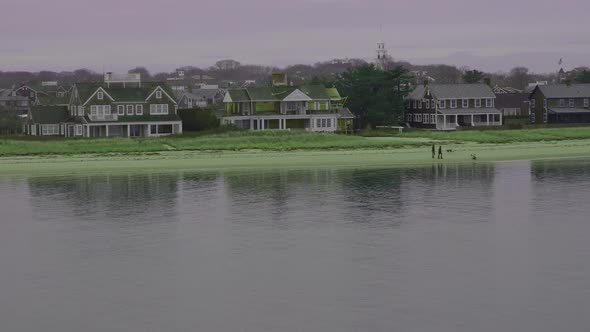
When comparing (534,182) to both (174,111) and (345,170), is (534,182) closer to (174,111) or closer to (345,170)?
(345,170)

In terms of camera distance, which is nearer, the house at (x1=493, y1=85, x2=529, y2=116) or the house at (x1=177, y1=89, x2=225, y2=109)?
the house at (x1=493, y1=85, x2=529, y2=116)

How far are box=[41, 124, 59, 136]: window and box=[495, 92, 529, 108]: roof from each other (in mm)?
49237

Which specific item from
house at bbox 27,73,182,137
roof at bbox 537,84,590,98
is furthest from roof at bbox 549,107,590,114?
house at bbox 27,73,182,137

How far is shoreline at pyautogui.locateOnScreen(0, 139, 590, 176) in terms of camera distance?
2349 inches

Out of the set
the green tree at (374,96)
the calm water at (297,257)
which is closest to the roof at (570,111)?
the green tree at (374,96)

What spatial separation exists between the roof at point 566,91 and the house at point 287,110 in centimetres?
2609

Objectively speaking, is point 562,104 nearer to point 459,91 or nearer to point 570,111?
point 570,111

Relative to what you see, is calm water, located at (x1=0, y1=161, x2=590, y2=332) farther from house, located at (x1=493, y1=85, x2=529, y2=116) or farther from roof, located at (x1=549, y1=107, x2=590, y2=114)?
house, located at (x1=493, y1=85, x2=529, y2=116)

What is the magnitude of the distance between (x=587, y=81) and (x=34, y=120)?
65.0 meters

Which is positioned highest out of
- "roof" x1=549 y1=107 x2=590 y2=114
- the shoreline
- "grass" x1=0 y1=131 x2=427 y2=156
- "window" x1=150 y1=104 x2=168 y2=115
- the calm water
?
"window" x1=150 y1=104 x2=168 y2=115

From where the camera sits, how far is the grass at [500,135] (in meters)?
76.8

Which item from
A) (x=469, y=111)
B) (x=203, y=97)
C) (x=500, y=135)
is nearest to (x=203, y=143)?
(x=500, y=135)

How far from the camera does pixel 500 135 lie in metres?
78.6

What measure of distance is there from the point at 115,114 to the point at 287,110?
53.3 feet
